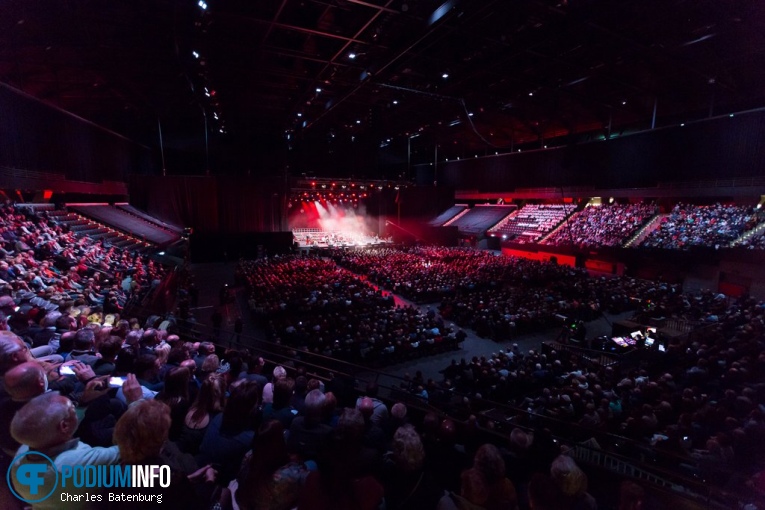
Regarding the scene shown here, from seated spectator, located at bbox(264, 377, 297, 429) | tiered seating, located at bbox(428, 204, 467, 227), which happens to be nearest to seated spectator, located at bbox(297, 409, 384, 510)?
seated spectator, located at bbox(264, 377, 297, 429)

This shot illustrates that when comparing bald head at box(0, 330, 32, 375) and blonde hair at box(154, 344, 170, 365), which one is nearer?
bald head at box(0, 330, 32, 375)

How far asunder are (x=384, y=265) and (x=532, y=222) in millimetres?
14370

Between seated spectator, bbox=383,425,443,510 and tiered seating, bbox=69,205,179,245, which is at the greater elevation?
tiered seating, bbox=69,205,179,245

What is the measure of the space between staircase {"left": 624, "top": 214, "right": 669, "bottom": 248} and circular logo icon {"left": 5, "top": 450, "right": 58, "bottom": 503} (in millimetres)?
22779

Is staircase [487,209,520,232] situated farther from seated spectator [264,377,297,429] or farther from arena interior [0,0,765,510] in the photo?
seated spectator [264,377,297,429]

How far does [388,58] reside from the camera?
1316cm

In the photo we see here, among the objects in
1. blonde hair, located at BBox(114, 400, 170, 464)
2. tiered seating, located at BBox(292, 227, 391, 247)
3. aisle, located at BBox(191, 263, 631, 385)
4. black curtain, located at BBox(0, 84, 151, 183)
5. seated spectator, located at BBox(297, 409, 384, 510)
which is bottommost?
aisle, located at BBox(191, 263, 631, 385)

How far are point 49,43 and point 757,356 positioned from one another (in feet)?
65.9

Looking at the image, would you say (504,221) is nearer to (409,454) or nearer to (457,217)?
(457,217)

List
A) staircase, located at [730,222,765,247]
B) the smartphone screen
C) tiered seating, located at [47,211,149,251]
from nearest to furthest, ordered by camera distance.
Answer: the smartphone screen
tiered seating, located at [47,211,149,251]
staircase, located at [730,222,765,247]

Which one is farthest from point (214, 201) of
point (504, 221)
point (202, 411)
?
point (202, 411)

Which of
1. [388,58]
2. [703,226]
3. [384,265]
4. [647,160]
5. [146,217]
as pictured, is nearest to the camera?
[388,58]

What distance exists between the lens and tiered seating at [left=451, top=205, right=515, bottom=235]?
3020cm

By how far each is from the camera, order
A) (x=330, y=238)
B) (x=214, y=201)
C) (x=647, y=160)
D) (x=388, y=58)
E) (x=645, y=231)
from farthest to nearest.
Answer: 1. (x=330, y=238)
2. (x=214, y=201)
3. (x=647, y=160)
4. (x=645, y=231)
5. (x=388, y=58)
